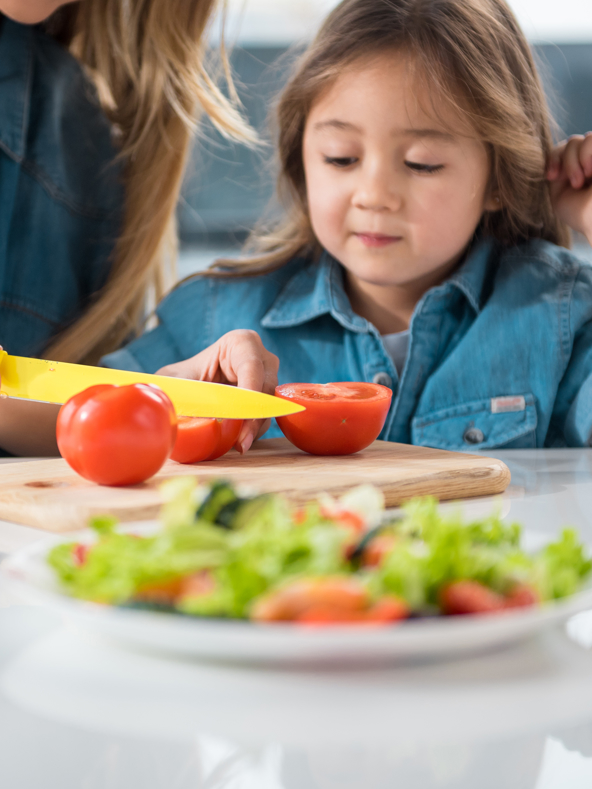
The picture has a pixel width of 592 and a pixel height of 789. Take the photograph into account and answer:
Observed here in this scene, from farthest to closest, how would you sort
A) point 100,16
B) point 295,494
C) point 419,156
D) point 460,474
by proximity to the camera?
point 100,16, point 419,156, point 460,474, point 295,494

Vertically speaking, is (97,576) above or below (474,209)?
below

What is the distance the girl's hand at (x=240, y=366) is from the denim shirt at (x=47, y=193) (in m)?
0.51

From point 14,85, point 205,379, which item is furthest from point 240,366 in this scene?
point 14,85

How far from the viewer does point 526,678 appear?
1.81 ft

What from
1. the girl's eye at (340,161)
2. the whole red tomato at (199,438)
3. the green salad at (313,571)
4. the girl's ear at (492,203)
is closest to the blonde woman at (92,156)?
the girl's eye at (340,161)

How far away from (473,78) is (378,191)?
1.10 feet

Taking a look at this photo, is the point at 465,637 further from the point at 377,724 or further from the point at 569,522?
the point at 569,522

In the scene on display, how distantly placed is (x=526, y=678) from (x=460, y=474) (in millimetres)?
586

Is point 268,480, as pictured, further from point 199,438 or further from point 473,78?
point 473,78

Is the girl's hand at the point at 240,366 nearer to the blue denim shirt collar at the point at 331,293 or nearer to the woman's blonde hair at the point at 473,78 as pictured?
the blue denim shirt collar at the point at 331,293

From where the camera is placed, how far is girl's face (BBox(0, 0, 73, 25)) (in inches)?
67.1

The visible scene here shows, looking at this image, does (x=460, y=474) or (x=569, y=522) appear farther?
(x=460, y=474)

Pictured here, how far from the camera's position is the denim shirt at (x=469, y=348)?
1.73 meters

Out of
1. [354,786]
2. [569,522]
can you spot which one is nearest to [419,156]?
[569,522]
